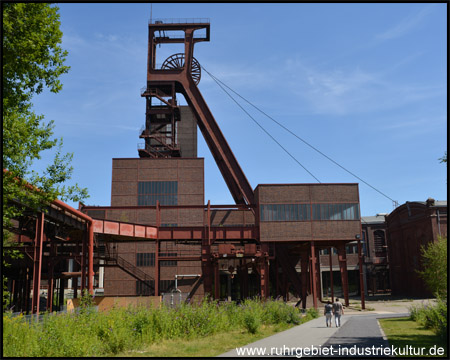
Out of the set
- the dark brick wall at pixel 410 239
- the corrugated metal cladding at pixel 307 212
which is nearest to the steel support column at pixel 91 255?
the corrugated metal cladding at pixel 307 212

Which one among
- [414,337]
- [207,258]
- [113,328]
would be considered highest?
[207,258]

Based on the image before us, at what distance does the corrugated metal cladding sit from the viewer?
3391cm

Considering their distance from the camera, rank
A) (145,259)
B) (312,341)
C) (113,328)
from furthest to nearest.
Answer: (145,259)
(312,341)
(113,328)

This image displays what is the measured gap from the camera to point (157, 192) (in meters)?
46.1

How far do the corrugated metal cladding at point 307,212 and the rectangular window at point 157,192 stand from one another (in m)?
14.3

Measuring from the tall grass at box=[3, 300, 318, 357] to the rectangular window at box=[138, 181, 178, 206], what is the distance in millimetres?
26513

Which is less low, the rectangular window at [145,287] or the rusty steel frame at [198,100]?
the rusty steel frame at [198,100]

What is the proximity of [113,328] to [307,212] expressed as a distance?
77.2 feet

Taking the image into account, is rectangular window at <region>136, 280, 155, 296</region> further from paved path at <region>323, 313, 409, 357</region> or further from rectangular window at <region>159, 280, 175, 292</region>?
paved path at <region>323, 313, 409, 357</region>

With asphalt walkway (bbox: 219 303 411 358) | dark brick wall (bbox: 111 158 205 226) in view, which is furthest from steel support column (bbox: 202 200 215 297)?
asphalt walkway (bbox: 219 303 411 358)

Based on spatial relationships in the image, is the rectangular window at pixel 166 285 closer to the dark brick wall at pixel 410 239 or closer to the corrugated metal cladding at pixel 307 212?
the corrugated metal cladding at pixel 307 212

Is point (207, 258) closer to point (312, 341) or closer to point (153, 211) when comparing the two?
point (153, 211)

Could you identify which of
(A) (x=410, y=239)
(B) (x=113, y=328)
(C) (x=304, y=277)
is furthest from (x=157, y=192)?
(B) (x=113, y=328)

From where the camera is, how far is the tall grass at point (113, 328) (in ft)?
35.8
